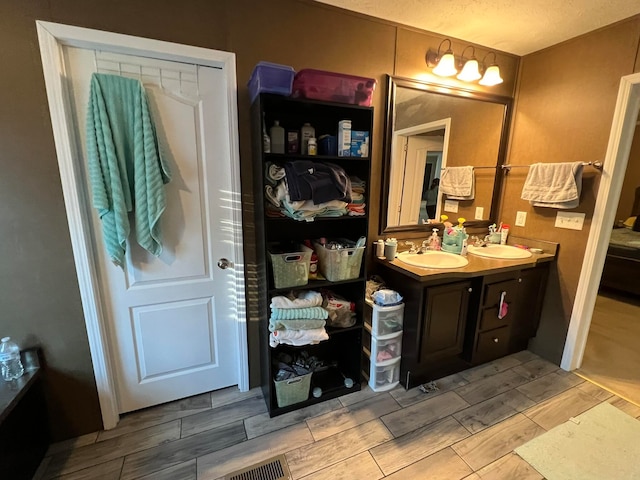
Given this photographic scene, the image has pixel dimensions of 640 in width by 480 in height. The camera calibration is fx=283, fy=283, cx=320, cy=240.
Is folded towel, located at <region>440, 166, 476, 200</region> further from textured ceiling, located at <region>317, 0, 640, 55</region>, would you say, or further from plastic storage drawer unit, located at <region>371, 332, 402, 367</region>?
plastic storage drawer unit, located at <region>371, 332, 402, 367</region>

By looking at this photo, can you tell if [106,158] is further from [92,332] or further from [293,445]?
[293,445]

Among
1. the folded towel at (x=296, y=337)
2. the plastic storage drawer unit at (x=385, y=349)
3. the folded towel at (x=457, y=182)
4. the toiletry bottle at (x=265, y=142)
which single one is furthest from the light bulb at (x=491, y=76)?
the folded towel at (x=296, y=337)

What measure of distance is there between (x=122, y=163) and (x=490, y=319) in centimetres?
255

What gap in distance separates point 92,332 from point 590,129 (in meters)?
3.46

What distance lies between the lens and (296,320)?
5.45ft

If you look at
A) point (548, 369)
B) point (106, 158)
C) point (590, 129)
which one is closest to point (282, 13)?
point (106, 158)

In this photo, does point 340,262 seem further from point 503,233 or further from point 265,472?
point 503,233

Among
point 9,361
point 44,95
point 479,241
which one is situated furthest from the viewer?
point 479,241

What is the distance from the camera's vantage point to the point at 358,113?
5.59 ft

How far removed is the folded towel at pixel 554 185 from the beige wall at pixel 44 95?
138 mm

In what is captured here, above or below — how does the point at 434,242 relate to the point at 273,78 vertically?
below

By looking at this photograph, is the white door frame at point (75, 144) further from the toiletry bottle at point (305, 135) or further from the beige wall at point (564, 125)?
the beige wall at point (564, 125)

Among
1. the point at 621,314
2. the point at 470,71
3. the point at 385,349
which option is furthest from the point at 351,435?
the point at 621,314

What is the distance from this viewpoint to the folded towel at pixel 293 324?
1650 millimetres
